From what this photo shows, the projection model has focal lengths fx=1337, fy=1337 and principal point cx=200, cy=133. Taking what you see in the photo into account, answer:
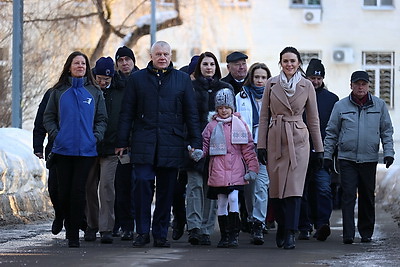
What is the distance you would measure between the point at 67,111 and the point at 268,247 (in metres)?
2.34

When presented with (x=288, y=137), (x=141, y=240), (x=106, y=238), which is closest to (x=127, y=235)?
(x=106, y=238)

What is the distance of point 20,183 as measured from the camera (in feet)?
56.1

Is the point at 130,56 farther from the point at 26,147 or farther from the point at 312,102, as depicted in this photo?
the point at 26,147

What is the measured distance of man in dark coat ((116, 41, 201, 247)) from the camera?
1263 centimetres

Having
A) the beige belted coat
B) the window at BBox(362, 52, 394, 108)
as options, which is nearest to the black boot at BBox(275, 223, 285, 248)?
the beige belted coat

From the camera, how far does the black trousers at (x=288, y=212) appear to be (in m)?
12.7

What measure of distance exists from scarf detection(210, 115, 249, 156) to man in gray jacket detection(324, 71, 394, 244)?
129cm

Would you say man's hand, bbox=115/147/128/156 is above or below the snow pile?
above

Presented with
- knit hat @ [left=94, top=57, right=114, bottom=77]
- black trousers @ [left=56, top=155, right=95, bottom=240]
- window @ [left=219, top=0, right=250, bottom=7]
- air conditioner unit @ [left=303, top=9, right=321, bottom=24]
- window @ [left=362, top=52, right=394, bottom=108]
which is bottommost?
black trousers @ [left=56, top=155, right=95, bottom=240]

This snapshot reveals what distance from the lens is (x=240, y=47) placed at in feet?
140

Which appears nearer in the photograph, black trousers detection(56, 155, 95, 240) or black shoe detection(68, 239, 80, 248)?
black shoe detection(68, 239, 80, 248)

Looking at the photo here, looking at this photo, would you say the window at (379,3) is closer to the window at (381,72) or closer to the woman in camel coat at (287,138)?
the window at (381,72)

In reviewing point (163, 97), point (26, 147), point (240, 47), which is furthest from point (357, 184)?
point (240, 47)

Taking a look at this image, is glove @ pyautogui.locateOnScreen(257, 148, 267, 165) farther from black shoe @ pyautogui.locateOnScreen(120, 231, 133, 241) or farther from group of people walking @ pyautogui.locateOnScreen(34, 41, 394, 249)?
black shoe @ pyautogui.locateOnScreen(120, 231, 133, 241)
